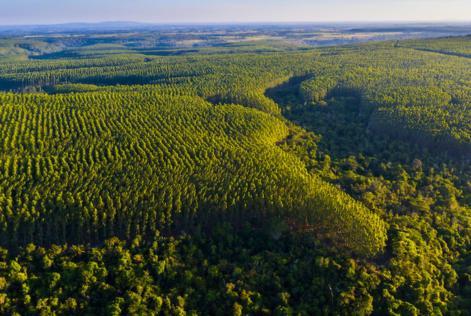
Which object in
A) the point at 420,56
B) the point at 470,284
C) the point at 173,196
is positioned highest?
the point at 420,56

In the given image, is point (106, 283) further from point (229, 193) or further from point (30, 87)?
point (30, 87)

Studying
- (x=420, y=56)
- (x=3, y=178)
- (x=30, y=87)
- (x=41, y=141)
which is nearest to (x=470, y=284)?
(x=3, y=178)

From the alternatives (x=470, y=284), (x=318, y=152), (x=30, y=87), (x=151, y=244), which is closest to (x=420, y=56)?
(x=318, y=152)

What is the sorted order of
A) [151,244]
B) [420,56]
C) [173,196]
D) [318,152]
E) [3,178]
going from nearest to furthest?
[151,244] < [173,196] < [3,178] < [318,152] < [420,56]

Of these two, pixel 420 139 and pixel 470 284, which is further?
pixel 420 139

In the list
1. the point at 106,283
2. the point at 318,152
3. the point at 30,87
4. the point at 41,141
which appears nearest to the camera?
the point at 106,283

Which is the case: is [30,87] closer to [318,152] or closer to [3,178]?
[3,178]

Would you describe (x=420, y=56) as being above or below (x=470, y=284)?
above
